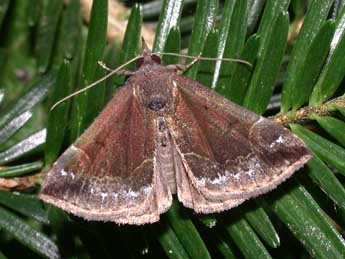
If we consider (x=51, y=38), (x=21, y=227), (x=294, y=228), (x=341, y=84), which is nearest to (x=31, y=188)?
(x=21, y=227)

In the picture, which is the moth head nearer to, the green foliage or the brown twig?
the green foliage

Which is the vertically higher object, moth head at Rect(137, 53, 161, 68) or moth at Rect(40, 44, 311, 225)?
moth head at Rect(137, 53, 161, 68)

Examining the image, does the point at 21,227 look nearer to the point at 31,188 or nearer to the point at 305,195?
the point at 31,188

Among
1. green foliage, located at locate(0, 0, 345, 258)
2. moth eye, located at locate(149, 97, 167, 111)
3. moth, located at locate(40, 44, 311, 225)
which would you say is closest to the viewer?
green foliage, located at locate(0, 0, 345, 258)

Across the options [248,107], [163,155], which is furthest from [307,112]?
[163,155]

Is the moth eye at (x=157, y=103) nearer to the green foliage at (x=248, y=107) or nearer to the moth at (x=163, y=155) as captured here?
the moth at (x=163, y=155)

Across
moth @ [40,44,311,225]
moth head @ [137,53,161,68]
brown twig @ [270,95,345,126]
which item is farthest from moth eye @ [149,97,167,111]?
brown twig @ [270,95,345,126]

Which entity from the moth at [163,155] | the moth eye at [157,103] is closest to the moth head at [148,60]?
the moth at [163,155]
